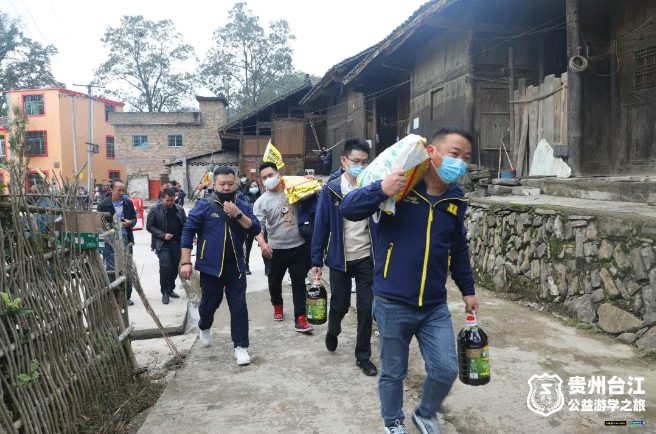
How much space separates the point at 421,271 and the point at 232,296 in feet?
7.14

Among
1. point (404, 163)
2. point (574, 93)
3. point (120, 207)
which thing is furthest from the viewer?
point (574, 93)

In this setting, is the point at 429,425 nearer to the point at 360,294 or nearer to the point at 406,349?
the point at 406,349

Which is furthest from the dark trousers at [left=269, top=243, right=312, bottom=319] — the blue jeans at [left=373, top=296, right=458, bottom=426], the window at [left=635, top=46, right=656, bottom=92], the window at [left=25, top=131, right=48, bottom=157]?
the window at [left=25, top=131, right=48, bottom=157]

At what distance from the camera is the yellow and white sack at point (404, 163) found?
2369mm

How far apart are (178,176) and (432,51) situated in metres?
22.7

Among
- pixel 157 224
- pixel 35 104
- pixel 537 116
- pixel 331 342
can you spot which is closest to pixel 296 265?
pixel 331 342

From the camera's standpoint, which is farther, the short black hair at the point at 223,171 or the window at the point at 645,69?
the window at the point at 645,69

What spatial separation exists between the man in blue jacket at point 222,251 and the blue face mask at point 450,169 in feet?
7.02

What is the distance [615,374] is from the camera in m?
3.63

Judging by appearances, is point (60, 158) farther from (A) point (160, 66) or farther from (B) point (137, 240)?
(B) point (137, 240)

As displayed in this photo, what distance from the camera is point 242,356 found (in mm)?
4066

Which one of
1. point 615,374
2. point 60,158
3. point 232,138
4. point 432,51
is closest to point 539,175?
point 432,51

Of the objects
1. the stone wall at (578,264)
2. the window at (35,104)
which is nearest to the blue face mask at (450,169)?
the stone wall at (578,264)

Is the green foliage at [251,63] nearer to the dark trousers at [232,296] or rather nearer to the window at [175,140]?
the window at [175,140]
